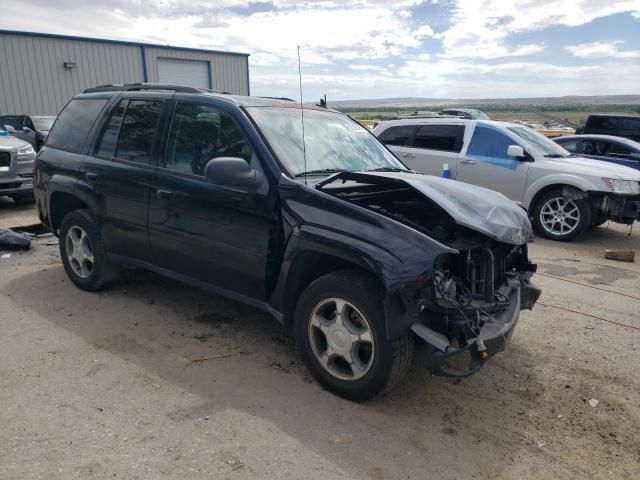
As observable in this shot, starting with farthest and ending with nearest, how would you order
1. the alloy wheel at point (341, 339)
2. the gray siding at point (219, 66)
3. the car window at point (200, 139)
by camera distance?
the gray siding at point (219, 66) → the car window at point (200, 139) → the alloy wheel at point (341, 339)

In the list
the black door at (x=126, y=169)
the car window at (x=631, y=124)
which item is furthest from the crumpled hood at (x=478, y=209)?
the car window at (x=631, y=124)

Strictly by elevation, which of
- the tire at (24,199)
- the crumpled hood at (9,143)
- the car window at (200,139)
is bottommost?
the tire at (24,199)

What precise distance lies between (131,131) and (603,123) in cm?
1478

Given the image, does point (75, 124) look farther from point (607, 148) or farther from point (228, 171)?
point (607, 148)

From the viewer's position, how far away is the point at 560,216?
810 centimetres

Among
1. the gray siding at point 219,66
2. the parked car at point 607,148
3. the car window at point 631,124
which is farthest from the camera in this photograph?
the gray siding at point 219,66

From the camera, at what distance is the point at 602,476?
8.79 ft

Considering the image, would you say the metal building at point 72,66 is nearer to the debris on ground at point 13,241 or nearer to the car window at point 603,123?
the debris on ground at point 13,241

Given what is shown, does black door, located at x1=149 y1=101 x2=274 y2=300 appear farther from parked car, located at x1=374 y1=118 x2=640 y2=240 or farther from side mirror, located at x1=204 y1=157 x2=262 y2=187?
parked car, located at x1=374 y1=118 x2=640 y2=240

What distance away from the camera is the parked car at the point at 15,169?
914 centimetres

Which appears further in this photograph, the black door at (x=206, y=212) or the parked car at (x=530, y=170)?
the parked car at (x=530, y=170)

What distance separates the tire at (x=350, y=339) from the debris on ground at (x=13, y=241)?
4779 mm

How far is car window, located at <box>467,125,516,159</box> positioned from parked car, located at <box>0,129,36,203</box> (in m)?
7.93

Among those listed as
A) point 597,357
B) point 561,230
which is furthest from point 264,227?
point 561,230
